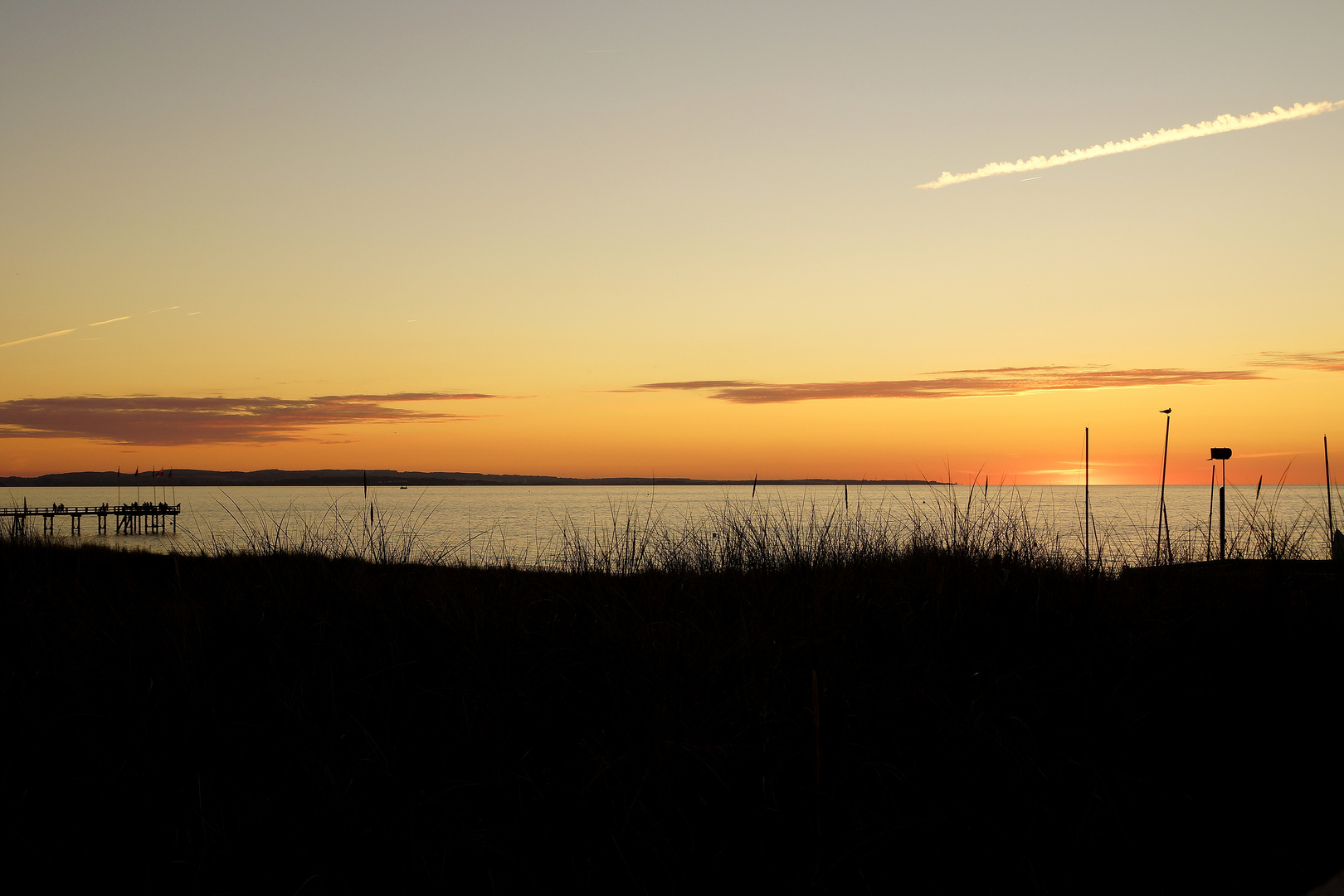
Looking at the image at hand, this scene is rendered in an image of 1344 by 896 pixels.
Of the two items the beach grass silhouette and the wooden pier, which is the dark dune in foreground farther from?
the wooden pier

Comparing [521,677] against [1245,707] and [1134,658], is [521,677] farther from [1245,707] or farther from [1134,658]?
[1245,707]

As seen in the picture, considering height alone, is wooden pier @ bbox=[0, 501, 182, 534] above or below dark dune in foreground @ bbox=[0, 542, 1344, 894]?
below

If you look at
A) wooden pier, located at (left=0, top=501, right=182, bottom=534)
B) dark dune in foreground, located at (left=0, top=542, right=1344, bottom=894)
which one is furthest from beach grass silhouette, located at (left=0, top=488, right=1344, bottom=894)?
wooden pier, located at (left=0, top=501, right=182, bottom=534)

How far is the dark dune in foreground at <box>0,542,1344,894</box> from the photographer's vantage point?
3234mm

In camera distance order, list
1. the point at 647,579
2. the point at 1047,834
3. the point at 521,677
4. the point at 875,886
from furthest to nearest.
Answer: the point at 647,579 → the point at 521,677 → the point at 1047,834 → the point at 875,886

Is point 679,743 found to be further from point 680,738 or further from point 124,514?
Result: point 124,514

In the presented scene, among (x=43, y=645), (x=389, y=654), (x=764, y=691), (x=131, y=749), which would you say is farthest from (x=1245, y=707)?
(x=43, y=645)

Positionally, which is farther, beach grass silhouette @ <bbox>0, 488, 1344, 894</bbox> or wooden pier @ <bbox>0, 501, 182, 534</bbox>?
wooden pier @ <bbox>0, 501, 182, 534</bbox>

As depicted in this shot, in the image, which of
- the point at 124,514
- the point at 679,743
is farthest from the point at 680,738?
the point at 124,514

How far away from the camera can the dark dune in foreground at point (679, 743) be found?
10.6 ft

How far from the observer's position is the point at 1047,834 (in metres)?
3.43

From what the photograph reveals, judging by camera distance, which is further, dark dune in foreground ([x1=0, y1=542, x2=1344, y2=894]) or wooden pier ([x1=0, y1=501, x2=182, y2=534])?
wooden pier ([x1=0, y1=501, x2=182, y2=534])

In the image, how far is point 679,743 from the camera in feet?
11.6

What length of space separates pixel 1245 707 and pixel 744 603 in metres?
2.78
